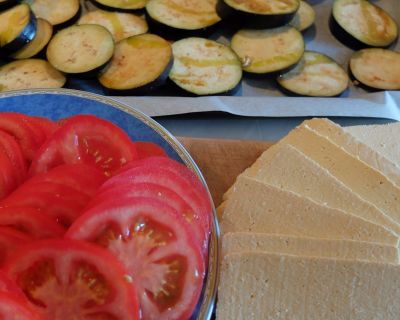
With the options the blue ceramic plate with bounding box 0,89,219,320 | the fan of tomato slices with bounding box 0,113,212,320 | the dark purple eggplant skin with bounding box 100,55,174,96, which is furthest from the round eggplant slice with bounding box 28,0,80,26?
the fan of tomato slices with bounding box 0,113,212,320

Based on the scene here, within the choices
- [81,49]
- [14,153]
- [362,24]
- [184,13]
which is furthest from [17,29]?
[362,24]

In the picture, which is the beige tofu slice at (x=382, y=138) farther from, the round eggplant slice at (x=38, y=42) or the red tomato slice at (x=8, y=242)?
the round eggplant slice at (x=38, y=42)

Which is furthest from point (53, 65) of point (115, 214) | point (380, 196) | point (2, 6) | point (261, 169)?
point (380, 196)

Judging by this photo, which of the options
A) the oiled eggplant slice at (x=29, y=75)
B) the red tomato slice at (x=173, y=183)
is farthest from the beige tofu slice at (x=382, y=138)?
the oiled eggplant slice at (x=29, y=75)

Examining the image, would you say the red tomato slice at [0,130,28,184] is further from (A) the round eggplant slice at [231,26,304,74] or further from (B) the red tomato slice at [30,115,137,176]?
(A) the round eggplant slice at [231,26,304,74]

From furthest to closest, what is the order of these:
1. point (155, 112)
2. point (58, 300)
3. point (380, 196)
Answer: point (155, 112)
point (380, 196)
point (58, 300)

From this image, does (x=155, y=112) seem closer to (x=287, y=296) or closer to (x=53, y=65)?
(x=53, y=65)

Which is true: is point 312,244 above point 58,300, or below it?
below
